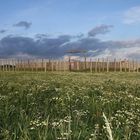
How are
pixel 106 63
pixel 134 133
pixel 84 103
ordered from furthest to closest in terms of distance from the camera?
1. pixel 106 63
2. pixel 84 103
3. pixel 134 133

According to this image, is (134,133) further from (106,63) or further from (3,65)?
(3,65)

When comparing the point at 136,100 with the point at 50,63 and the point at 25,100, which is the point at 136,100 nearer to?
the point at 25,100

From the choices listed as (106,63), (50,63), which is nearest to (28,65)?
(50,63)

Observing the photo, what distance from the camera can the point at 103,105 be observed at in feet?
33.3

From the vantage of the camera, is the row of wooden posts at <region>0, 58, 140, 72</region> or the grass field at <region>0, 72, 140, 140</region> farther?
the row of wooden posts at <region>0, 58, 140, 72</region>

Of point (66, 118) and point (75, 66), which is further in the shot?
point (75, 66)

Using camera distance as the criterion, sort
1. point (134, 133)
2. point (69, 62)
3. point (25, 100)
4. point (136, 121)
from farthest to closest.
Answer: point (69, 62) < point (25, 100) < point (136, 121) < point (134, 133)

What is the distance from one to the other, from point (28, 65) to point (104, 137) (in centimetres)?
11499

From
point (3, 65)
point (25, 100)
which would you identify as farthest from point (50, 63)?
point (25, 100)

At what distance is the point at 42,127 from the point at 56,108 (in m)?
3.10

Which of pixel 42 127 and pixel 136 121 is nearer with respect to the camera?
pixel 42 127

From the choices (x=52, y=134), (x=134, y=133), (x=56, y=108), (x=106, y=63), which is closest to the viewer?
(x=52, y=134)

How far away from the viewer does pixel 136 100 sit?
10914 millimetres

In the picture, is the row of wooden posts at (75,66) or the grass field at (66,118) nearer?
the grass field at (66,118)
